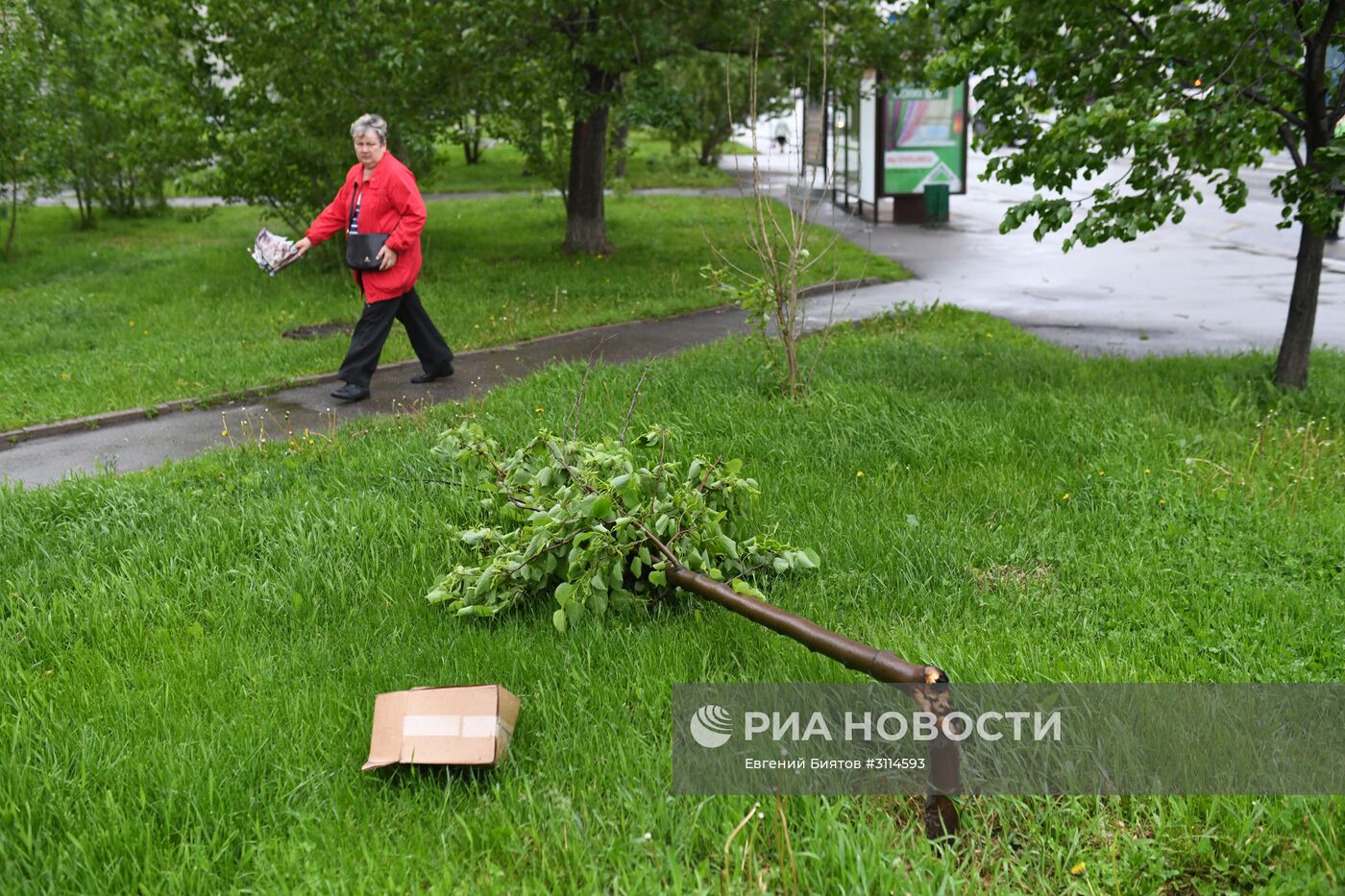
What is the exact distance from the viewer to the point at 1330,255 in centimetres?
1628

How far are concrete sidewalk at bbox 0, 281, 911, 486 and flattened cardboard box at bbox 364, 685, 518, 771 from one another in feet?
12.7

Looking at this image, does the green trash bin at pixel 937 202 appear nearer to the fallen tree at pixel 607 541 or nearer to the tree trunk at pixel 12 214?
the tree trunk at pixel 12 214

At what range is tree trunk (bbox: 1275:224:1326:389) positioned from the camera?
25.9ft

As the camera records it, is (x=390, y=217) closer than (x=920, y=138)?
Yes

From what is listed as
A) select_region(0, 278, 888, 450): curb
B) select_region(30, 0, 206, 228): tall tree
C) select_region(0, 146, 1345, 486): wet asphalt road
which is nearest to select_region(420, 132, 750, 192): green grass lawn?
select_region(30, 0, 206, 228): tall tree

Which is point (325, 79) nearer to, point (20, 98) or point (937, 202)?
point (20, 98)

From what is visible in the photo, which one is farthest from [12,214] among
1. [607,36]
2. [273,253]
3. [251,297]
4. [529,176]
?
[273,253]

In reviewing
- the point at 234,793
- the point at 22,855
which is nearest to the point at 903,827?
the point at 234,793

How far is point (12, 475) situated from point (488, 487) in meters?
3.86

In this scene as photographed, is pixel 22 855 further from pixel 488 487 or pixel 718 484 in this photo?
pixel 718 484

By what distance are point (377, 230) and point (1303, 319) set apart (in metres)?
6.46

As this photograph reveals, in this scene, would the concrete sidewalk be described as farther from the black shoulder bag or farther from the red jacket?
the black shoulder bag

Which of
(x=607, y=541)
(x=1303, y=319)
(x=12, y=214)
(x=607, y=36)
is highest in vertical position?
(x=607, y=36)

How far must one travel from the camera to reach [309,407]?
8.28m
